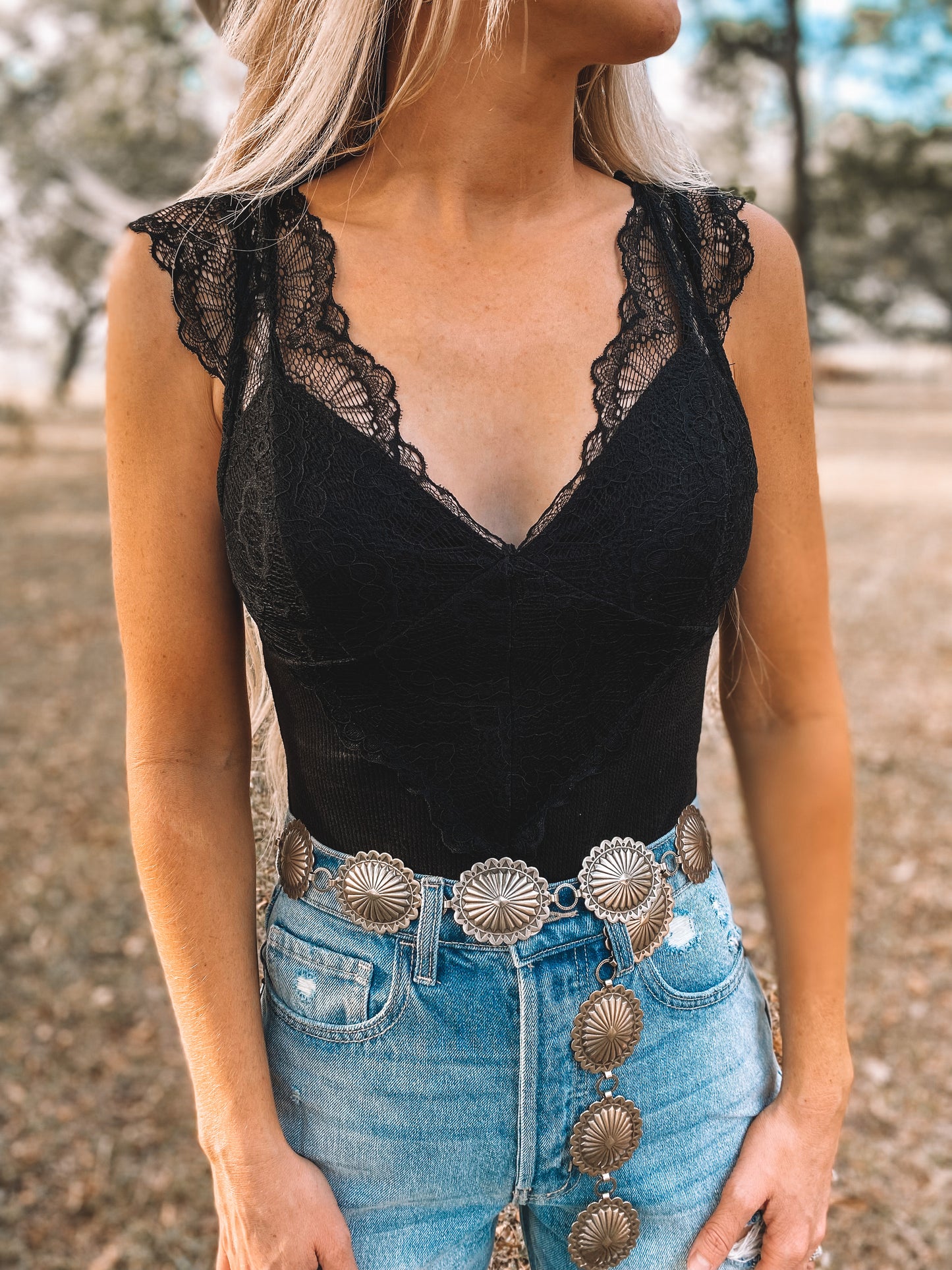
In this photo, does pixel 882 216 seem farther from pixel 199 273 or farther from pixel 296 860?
pixel 296 860

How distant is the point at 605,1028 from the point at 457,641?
0.52 m

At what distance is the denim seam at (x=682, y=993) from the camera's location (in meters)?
1.37

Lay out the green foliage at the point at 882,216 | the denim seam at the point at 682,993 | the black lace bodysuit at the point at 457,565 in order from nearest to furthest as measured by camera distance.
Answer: the black lace bodysuit at the point at 457,565 < the denim seam at the point at 682,993 < the green foliage at the point at 882,216

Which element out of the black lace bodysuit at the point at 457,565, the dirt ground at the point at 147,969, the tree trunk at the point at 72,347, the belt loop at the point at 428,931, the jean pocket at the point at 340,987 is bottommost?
the dirt ground at the point at 147,969

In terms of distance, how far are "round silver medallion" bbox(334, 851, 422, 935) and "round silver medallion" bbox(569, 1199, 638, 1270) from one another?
0.44 metres

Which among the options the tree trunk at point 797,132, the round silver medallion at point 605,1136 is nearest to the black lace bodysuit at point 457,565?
the round silver medallion at point 605,1136

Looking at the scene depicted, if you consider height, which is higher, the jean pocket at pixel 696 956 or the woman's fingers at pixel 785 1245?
the jean pocket at pixel 696 956

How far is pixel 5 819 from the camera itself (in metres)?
5.58

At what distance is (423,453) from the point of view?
1.33 metres

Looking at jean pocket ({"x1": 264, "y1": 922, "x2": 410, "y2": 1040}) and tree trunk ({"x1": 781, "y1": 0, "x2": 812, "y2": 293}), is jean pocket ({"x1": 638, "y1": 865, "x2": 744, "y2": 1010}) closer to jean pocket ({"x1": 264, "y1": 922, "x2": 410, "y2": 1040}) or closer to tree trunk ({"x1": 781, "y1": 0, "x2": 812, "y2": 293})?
jean pocket ({"x1": 264, "y1": 922, "x2": 410, "y2": 1040})

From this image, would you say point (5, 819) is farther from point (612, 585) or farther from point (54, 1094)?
point (612, 585)

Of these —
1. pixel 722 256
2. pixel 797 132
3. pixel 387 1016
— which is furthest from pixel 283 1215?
pixel 797 132

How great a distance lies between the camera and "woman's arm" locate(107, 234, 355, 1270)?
4.27ft

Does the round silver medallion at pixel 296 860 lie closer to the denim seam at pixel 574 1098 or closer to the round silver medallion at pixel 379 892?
the round silver medallion at pixel 379 892
